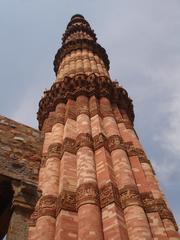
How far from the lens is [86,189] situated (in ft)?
32.7

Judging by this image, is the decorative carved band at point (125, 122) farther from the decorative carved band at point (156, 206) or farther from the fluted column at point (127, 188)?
the decorative carved band at point (156, 206)

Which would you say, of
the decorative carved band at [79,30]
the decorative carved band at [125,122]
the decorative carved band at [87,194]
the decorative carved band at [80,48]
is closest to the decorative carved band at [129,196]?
the decorative carved band at [87,194]

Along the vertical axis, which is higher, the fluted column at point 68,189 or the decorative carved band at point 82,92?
the decorative carved band at point 82,92

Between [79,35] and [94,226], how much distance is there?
19769 mm

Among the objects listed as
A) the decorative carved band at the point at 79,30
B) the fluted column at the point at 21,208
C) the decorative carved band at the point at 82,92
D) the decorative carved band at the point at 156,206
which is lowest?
the fluted column at the point at 21,208

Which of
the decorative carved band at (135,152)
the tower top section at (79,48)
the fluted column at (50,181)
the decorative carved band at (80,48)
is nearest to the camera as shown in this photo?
the fluted column at (50,181)

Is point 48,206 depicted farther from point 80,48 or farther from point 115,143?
point 80,48

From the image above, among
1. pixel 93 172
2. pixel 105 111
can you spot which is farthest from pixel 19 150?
pixel 105 111

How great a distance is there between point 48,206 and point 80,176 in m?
1.40

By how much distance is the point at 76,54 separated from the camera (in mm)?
22625

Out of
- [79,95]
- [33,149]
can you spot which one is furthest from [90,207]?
[79,95]

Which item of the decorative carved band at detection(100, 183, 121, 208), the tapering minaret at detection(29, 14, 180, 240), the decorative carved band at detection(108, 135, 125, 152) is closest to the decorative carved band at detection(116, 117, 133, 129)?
the tapering minaret at detection(29, 14, 180, 240)

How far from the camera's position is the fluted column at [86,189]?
8502mm

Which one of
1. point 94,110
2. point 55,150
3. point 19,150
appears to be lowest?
point 19,150
